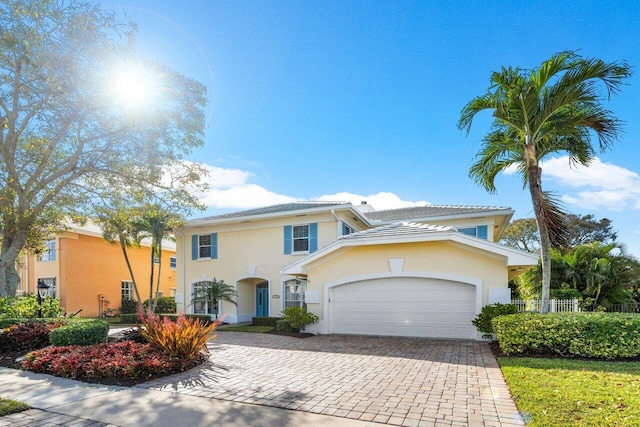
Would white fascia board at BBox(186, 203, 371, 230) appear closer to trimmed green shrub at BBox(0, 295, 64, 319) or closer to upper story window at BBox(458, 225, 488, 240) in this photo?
upper story window at BBox(458, 225, 488, 240)

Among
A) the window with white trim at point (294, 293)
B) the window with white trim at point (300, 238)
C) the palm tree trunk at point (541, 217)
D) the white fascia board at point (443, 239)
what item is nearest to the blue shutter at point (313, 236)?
the window with white trim at point (300, 238)

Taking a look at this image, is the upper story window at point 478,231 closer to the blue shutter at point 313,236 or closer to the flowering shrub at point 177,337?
the blue shutter at point 313,236

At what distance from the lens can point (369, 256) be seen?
521 inches

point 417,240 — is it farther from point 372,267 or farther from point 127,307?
point 127,307

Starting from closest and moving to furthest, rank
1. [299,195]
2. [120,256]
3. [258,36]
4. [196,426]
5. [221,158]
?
[196,426]
[258,36]
[221,158]
[299,195]
[120,256]

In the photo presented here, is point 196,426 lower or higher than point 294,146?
lower

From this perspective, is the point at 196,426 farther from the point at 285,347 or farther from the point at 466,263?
the point at 466,263

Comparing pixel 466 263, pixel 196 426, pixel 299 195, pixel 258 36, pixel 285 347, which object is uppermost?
pixel 258 36

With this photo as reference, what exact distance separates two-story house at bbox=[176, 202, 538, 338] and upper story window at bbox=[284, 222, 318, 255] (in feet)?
0.16

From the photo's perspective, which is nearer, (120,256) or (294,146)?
(294,146)

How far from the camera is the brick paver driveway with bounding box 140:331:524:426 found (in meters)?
5.29

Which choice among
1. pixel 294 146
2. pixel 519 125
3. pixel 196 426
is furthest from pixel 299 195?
pixel 196 426

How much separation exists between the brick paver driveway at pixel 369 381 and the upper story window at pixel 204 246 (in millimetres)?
9841

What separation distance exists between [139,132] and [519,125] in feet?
39.7
